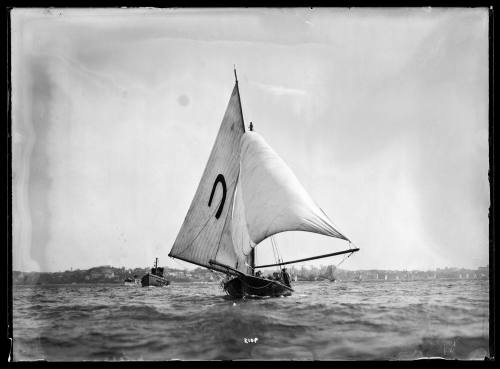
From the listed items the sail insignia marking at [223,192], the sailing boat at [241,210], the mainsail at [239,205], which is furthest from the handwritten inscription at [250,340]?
the sail insignia marking at [223,192]

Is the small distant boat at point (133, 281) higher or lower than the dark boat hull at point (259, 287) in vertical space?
higher

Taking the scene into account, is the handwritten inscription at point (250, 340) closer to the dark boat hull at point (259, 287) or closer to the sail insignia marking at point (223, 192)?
the sail insignia marking at point (223, 192)

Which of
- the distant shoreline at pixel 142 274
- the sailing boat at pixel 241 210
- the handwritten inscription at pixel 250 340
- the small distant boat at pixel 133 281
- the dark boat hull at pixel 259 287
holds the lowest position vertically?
the handwritten inscription at pixel 250 340

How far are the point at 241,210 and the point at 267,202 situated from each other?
0.92m

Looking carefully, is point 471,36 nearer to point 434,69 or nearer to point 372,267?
point 434,69

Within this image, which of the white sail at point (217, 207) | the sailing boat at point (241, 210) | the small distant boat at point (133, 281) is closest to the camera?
the sailing boat at point (241, 210)

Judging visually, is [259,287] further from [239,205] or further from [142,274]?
[142,274]

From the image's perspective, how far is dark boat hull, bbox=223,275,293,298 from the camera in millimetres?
14635

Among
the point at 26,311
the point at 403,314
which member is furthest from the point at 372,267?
the point at 26,311

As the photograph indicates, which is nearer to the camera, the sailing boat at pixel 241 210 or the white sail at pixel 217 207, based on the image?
the sailing boat at pixel 241 210

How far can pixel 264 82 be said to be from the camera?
980 centimetres

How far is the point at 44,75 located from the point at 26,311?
4.43m

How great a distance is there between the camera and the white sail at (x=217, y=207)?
1089 cm

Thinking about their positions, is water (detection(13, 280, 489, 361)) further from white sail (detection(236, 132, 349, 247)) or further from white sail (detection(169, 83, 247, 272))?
white sail (detection(169, 83, 247, 272))
